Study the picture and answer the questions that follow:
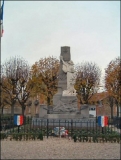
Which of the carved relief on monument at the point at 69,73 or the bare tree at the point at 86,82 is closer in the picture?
the carved relief on monument at the point at 69,73

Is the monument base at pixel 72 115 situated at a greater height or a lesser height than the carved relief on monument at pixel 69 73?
Answer: lesser

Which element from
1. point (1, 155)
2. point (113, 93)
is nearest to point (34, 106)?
point (113, 93)

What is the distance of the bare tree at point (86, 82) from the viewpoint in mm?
35062

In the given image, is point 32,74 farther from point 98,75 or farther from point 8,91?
point 98,75

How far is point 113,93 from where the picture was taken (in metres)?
32.5

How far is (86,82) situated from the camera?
116 ft

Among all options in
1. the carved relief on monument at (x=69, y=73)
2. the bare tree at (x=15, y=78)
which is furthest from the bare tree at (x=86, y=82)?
the carved relief on monument at (x=69, y=73)

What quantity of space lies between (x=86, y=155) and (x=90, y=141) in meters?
3.84

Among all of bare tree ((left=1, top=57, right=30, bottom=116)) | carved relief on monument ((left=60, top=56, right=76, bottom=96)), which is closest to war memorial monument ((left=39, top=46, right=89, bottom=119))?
carved relief on monument ((left=60, top=56, right=76, bottom=96))

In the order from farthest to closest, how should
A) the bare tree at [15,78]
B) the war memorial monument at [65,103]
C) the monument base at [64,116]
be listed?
1. the bare tree at [15,78]
2. the war memorial monument at [65,103]
3. the monument base at [64,116]

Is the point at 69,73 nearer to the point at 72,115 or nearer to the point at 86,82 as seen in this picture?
the point at 72,115

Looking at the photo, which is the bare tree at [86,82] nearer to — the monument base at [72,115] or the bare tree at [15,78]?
the bare tree at [15,78]

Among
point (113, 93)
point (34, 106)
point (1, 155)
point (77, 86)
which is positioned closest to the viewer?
point (1, 155)

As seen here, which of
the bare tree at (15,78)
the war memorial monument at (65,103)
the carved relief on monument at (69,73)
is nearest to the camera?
the war memorial monument at (65,103)
